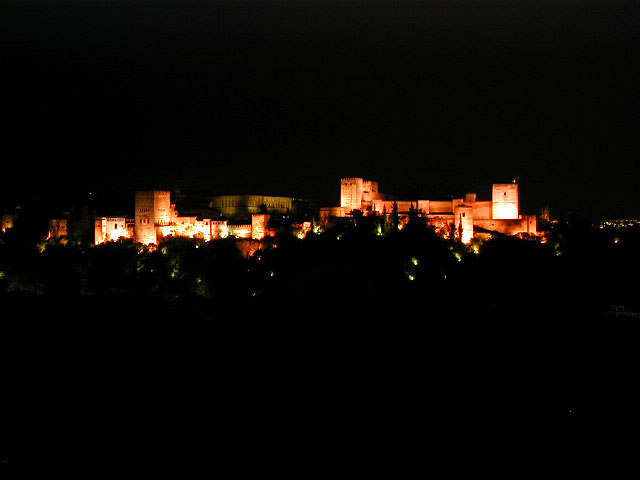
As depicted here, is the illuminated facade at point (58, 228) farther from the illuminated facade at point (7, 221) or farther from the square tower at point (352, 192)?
the square tower at point (352, 192)

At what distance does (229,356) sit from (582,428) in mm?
17138

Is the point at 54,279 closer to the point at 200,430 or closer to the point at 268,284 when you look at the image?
the point at 268,284

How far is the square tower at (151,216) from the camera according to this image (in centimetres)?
4219

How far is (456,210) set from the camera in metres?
41.0

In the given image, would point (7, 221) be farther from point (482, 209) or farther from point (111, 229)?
point (482, 209)

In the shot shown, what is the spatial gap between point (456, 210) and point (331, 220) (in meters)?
7.86

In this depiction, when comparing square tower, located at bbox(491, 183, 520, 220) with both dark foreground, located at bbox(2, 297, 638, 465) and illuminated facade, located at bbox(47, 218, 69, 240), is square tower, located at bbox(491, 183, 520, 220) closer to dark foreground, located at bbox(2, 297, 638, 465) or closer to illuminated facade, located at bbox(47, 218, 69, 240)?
dark foreground, located at bbox(2, 297, 638, 465)

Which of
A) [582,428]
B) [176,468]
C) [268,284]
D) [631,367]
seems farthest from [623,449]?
[268,284]

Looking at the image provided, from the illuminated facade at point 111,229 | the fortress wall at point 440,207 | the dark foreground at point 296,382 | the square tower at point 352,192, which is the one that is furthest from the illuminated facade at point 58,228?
the fortress wall at point 440,207

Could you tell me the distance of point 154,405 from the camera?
30.2m

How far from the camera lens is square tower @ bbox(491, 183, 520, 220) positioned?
4366cm

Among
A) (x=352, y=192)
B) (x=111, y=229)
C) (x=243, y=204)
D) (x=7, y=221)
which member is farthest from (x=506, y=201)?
(x=7, y=221)

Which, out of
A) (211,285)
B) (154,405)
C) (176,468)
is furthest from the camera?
(211,285)

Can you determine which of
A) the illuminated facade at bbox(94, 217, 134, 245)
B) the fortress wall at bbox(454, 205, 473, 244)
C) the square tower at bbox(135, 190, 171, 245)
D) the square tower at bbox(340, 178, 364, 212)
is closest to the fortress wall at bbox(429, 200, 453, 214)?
the fortress wall at bbox(454, 205, 473, 244)
